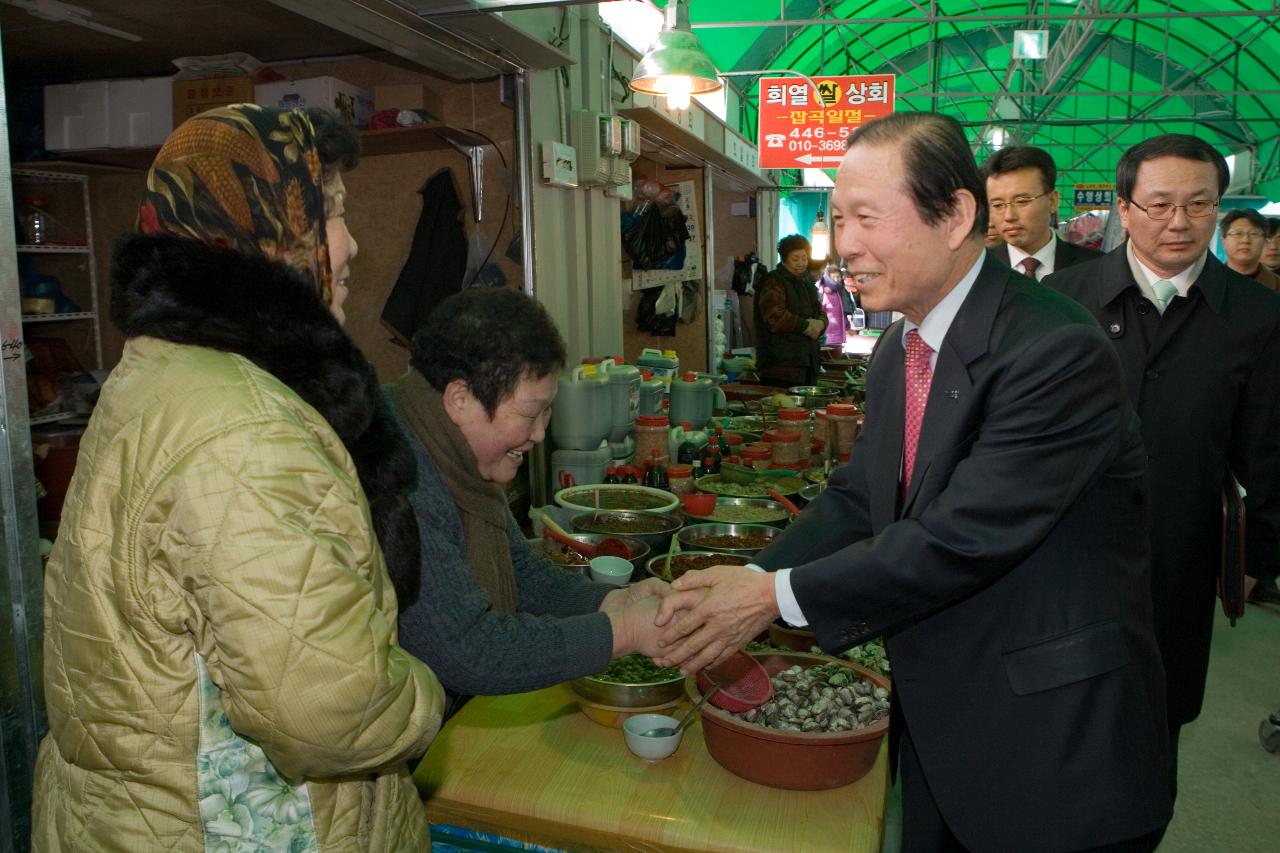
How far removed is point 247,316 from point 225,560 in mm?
320

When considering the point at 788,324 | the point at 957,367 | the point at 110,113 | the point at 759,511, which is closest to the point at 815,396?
the point at 788,324

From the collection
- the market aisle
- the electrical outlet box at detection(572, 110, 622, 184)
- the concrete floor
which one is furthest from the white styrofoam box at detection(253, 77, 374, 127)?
the market aisle

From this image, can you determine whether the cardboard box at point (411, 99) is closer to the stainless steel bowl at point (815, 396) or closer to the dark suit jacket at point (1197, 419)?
the stainless steel bowl at point (815, 396)

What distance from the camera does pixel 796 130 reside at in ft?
30.2

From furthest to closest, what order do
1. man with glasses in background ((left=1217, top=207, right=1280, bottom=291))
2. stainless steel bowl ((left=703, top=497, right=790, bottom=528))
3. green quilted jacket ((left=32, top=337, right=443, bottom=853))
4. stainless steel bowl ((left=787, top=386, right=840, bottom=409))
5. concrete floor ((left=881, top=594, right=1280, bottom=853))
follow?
stainless steel bowl ((left=787, top=386, right=840, bottom=409)), man with glasses in background ((left=1217, top=207, right=1280, bottom=291)), stainless steel bowl ((left=703, top=497, right=790, bottom=528)), concrete floor ((left=881, top=594, right=1280, bottom=853)), green quilted jacket ((left=32, top=337, right=443, bottom=853))

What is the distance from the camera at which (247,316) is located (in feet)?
3.81

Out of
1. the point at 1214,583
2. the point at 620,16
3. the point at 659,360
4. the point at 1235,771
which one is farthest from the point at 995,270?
the point at 620,16

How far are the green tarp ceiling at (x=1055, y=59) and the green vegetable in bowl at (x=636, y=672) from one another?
29.0 feet

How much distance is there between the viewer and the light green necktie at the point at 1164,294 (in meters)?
2.66

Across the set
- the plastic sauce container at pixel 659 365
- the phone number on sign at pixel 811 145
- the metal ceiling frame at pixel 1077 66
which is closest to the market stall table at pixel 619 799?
the plastic sauce container at pixel 659 365

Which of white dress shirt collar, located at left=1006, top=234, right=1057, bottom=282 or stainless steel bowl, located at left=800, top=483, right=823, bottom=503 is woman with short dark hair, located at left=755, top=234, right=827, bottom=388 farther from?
white dress shirt collar, located at left=1006, top=234, right=1057, bottom=282

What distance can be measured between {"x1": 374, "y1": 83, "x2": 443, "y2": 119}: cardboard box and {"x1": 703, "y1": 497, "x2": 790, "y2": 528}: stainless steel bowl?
2.36m

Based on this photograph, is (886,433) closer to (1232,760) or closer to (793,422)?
(793,422)

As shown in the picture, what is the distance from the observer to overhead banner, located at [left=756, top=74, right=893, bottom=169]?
9109 mm
